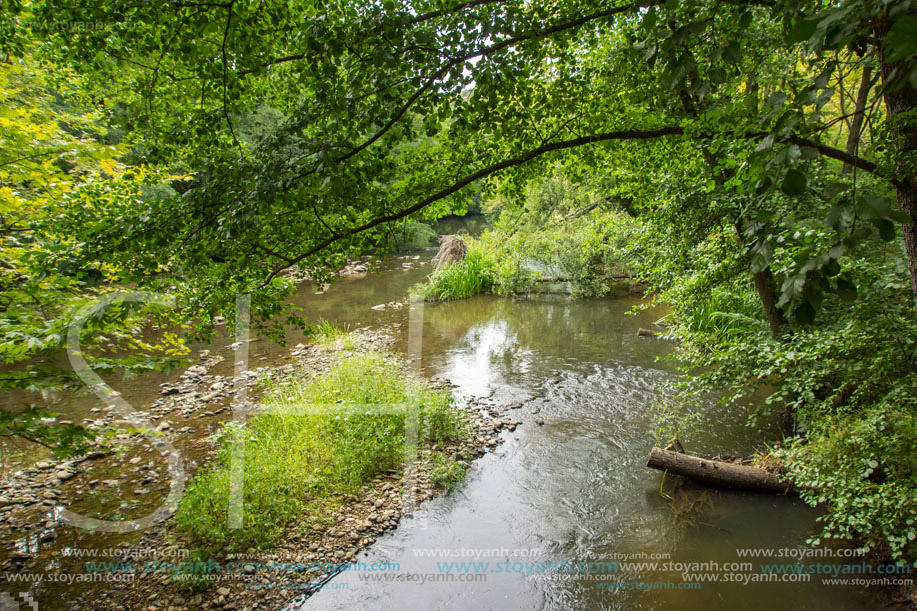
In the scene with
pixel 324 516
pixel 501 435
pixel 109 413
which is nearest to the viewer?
pixel 324 516

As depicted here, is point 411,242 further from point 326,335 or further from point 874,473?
point 326,335

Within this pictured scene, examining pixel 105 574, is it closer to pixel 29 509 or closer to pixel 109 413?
pixel 29 509

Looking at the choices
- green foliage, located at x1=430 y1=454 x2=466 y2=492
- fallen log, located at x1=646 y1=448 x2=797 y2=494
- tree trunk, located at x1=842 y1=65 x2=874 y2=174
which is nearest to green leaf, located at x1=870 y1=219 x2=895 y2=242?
tree trunk, located at x1=842 y1=65 x2=874 y2=174

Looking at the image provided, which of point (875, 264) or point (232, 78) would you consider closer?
point (232, 78)

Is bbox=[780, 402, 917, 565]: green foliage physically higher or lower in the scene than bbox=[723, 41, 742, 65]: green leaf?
lower

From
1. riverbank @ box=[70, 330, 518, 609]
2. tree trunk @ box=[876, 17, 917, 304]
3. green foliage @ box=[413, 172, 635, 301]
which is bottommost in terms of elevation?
riverbank @ box=[70, 330, 518, 609]

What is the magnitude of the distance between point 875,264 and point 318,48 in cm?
497

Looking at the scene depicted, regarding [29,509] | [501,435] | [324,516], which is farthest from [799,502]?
[29,509]

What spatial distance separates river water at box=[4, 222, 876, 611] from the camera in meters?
3.87

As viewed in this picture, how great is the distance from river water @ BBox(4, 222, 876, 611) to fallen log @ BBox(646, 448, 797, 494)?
0.12 meters

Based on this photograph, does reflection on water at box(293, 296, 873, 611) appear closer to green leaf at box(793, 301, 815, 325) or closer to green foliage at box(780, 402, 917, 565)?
green foliage at box(780, 402, 917, 565)

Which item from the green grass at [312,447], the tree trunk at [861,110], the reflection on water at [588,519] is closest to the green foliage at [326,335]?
the green grass at [312,447]

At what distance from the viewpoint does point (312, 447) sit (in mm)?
5500

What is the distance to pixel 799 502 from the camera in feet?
15.3
